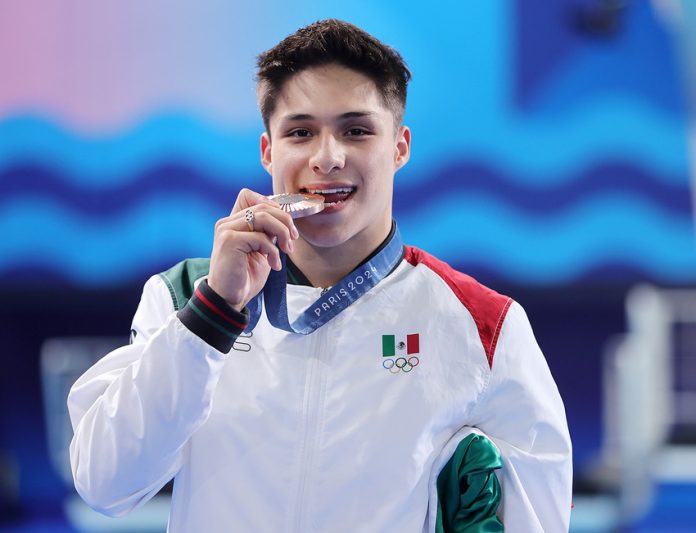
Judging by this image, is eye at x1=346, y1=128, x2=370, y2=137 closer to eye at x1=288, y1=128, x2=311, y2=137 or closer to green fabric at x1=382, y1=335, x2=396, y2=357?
eye at x1=288, y1=128, x2=311, y2=137

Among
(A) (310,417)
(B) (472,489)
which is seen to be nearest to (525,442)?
(B) (472,489)

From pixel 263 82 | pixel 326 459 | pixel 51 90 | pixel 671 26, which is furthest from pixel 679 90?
pixel 326 459

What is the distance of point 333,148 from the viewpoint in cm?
158

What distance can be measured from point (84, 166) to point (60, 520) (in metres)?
1.60

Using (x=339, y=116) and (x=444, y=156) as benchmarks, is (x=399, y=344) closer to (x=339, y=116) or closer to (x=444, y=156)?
(x=339, y=116)

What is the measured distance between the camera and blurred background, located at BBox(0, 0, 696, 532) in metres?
4.20

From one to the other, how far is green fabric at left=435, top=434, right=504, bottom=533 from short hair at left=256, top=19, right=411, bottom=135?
1.92 feet

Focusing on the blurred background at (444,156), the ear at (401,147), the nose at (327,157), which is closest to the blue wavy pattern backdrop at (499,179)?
the blurred background at (444,156)

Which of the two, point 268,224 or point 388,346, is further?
point 388,346

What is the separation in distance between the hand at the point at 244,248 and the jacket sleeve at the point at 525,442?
40 cm

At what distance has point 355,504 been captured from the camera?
59.3 inches

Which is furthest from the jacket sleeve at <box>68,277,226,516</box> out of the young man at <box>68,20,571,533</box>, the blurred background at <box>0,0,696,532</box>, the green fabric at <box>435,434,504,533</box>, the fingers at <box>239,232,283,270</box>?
the blurred background at <box>0,0,696,532</box>

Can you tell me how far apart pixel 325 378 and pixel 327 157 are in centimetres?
35

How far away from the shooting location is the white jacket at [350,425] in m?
1.50
